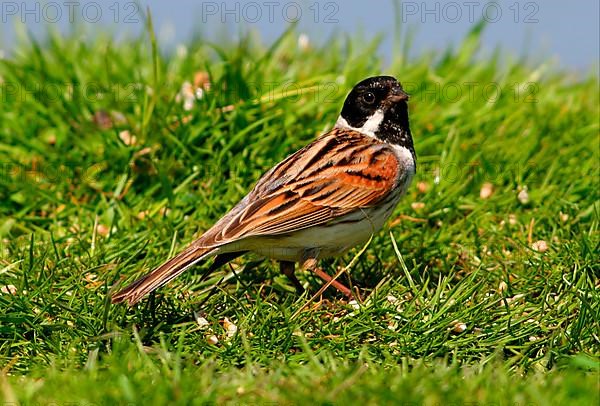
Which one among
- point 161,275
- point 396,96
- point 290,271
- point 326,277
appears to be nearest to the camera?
point 161,275

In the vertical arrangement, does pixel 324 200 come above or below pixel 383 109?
below

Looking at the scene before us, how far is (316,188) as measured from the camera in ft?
19.1

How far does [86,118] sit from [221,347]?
3121 millimetres

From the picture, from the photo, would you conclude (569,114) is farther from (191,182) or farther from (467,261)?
(191,182)

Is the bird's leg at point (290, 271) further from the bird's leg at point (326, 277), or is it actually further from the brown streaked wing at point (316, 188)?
the brown streaked wing at point (316, 188)

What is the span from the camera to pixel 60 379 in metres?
4.20

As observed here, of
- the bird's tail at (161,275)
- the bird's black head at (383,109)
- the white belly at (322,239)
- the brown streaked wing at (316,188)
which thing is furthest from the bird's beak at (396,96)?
the bird's tail at (161,275)

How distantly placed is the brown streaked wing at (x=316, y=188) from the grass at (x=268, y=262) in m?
0.39

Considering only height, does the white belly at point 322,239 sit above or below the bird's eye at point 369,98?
below

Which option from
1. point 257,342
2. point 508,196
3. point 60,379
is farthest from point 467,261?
point 60,379

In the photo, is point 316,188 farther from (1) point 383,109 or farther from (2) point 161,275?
(2) point 161,275

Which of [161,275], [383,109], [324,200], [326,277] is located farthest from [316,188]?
[161,275]

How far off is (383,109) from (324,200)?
86 centimetres

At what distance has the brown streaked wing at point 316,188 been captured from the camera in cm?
560
